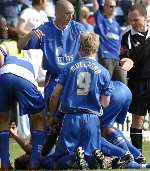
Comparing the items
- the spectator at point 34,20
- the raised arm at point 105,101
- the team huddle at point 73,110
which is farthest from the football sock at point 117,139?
the spectator at point 34,20

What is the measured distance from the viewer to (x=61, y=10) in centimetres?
1122

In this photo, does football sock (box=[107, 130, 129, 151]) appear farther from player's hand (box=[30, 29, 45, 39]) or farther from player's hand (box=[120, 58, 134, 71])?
player's hand (box=[30, 29, 45, 39])

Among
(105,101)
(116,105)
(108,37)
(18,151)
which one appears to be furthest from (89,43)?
(108,37)

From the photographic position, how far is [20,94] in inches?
407

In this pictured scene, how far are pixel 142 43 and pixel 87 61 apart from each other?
1819 millimetres

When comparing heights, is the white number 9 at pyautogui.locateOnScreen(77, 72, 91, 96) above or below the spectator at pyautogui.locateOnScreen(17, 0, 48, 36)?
below

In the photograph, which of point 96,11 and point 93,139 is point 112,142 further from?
point 96,11

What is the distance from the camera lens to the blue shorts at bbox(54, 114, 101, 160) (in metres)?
10.4

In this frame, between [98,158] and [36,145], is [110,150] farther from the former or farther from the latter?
[36,145]

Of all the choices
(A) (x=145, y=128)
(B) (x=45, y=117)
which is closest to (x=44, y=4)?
(A) (x=145, y=128)

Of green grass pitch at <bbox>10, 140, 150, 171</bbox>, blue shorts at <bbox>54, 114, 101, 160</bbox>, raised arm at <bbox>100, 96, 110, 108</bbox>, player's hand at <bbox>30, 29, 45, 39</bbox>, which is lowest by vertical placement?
green grass pitch at <bbox>10, 140, 150, 171</bbox>

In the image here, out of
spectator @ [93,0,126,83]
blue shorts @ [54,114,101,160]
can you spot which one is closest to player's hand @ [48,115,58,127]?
blue shorts @ [54,114,101,160]

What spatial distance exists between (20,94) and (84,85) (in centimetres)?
75

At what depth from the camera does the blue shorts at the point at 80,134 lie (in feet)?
34.1
